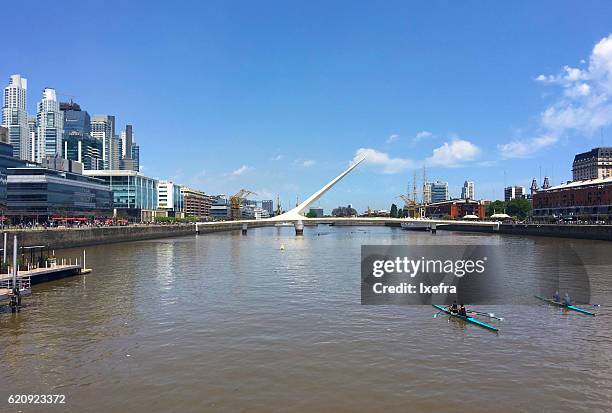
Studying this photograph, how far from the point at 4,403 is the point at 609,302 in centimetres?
2677

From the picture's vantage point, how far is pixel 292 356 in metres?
15.1

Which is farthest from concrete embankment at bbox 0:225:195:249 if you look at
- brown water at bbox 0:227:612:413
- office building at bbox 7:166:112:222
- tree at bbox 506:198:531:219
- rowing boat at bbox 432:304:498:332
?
tree at bbox 506:198:531:219

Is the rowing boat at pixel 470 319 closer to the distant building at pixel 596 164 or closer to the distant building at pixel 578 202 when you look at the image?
the distant building at pixel 578 202

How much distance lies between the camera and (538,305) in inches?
915

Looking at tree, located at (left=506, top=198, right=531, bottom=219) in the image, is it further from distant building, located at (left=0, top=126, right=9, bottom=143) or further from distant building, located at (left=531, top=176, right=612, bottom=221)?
distant building, located at (left=0, top=126, right=9, bottom=143)

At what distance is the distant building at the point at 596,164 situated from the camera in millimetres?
165375

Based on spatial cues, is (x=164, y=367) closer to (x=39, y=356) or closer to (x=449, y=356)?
(x=39, y=356)

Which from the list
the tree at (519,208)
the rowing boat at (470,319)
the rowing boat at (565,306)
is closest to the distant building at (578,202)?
Result: the tree at (519,208)

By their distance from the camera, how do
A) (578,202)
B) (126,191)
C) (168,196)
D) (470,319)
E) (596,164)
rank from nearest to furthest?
1. (470,319)
2. (578,202)
3. (126,191)
4. (596,164)
5. (168,196)

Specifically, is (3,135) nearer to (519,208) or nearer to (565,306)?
(565,306)

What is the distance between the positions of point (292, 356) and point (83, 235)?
57.7 meters

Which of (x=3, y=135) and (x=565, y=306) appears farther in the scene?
(x=3, y=135)

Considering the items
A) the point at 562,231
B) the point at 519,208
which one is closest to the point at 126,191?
the point at 562,231

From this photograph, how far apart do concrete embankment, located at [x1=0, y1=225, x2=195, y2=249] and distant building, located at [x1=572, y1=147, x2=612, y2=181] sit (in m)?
151
